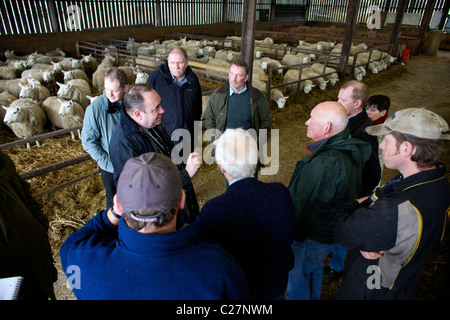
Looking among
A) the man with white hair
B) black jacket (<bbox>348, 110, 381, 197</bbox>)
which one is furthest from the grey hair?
black jacket (<bbox>348, 110, 381, 197</bbox>)

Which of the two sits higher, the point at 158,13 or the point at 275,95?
the point at 158,13

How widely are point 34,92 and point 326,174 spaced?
6.67 meters

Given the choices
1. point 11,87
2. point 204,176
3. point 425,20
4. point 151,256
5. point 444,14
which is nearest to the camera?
point 151,256

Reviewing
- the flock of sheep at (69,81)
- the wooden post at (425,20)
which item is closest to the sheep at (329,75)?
the flock of sheep at (69,81)

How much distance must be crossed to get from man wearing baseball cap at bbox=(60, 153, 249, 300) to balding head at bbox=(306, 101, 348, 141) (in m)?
1.27

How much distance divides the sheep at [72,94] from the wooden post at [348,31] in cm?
837

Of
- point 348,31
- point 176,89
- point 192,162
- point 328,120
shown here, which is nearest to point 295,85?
point 348,31

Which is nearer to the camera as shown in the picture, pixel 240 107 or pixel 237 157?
pixel 237 157

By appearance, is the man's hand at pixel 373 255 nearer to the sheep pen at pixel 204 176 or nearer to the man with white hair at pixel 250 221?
the man with white hair at pixel 250 221

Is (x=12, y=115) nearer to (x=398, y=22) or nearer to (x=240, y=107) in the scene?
(x=240, y=107)

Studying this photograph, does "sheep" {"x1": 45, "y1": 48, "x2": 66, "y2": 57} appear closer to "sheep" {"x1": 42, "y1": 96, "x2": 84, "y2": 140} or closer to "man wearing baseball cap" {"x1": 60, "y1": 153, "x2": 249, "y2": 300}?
"sheep" {"x1": 42, "y1": 96, "x2": 84, "y2": 140}

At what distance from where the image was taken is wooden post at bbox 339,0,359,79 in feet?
28.6

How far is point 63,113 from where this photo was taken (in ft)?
16.8
